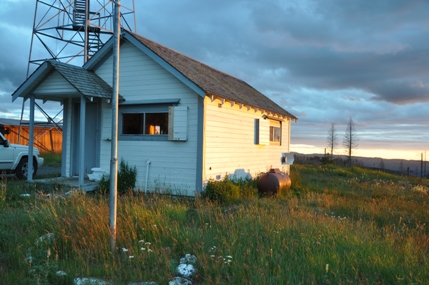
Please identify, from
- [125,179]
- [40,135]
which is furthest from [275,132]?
[40,135]

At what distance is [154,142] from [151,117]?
0.85 meters

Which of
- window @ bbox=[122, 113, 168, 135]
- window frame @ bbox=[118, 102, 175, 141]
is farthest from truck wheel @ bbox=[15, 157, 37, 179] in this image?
window @ bbox=[122, 113, 168, 135]

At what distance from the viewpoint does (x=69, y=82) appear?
10906 millimetres

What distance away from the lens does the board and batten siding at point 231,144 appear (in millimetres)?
11398

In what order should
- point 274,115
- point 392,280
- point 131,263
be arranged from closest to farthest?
point 392,280 < point 131,263 < point 274,115

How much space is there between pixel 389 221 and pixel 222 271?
516 centimetres

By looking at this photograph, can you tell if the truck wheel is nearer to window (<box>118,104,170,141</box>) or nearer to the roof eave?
the roof eave

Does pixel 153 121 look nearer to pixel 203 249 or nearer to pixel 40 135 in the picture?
pixel 203 249

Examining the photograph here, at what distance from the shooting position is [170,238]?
6.02m

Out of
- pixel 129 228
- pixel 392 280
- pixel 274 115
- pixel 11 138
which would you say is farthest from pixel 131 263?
pixel 11 138

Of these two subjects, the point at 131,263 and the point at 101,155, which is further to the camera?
the point at 101,155

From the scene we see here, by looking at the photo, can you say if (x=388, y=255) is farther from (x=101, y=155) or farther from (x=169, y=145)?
(x=101, y=155)

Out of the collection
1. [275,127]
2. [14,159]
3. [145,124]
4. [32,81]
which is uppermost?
[32,81]

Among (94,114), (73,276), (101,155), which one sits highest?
(94,114)
